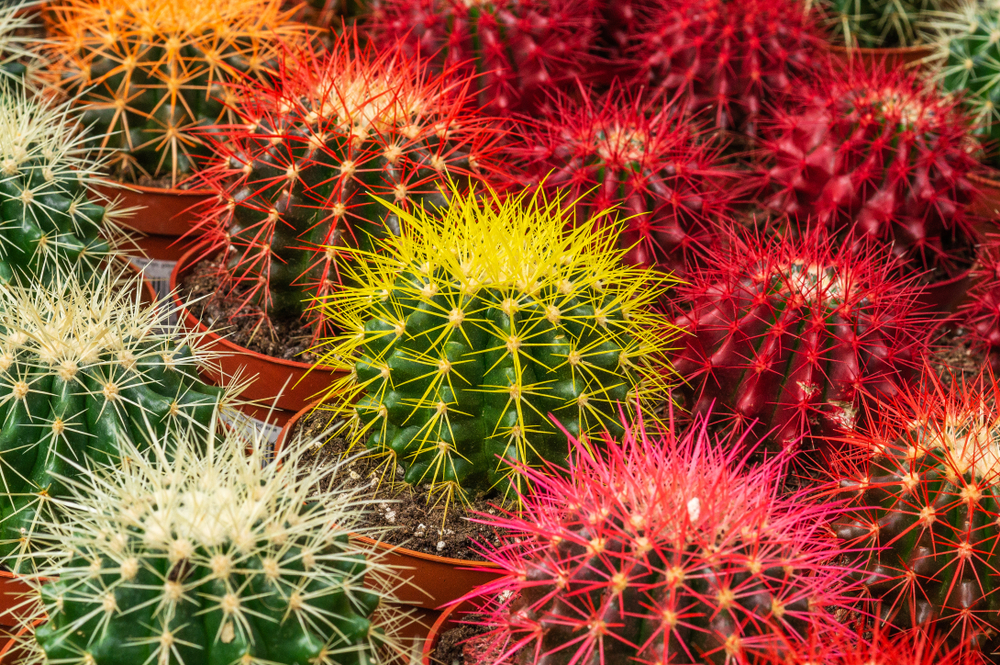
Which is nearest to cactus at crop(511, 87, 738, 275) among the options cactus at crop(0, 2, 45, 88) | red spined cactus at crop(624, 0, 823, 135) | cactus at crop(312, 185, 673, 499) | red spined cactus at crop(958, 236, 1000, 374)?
cactus at crop(312, 185, 673, 499)

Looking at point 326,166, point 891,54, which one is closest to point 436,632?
point 326,166

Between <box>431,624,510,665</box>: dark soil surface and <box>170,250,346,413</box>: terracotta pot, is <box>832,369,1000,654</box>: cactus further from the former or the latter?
<box>170,250,346,413</box>: terracotta pot

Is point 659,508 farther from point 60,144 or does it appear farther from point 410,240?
point 60,144

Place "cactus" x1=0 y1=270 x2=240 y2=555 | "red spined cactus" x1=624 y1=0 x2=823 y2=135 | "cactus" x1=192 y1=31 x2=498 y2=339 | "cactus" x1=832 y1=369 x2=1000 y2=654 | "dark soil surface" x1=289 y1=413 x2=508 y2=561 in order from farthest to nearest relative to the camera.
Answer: "red spined cactus" x1=624 y1=0 x2=823 y2=135 < "cactus" x1=192 y1=31 x2=498 y2=339 < "dark soil surface" x1=289 y1=413 x2=508 y2=561 < "cactus" x1=0 y1=270 x2=240 y2=555 < "cactus" x1=832 y1=369 x2=1000 y2=654

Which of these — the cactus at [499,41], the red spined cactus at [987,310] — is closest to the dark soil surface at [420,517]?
the cactus at [499,41]

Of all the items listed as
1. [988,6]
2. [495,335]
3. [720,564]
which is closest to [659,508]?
[720,564]

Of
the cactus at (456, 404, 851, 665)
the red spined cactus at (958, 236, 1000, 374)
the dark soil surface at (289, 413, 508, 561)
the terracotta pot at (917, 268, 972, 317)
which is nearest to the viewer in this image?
the cactus at (456, 404, 851, 665)
